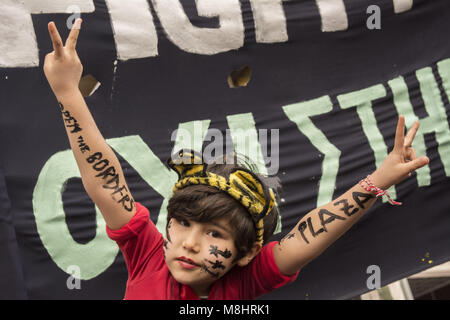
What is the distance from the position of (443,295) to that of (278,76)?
190cm

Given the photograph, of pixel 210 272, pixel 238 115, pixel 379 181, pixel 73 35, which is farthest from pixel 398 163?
pixel 238 115

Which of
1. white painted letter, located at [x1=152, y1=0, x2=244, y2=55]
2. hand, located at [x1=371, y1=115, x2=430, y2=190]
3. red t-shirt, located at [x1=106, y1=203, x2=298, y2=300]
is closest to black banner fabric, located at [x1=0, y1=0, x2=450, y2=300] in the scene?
white painted letter, located at [x1=152, y1=0, x2=244, y2=55]

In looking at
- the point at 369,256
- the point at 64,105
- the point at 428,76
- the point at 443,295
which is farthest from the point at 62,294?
the point at 443,295

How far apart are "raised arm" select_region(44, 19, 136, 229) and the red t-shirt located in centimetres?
4

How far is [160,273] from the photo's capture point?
1168mm

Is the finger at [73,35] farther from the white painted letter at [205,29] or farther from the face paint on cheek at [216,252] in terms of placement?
the white painted letter at [205,29]

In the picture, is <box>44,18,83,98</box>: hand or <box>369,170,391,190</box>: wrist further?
<box>369,170,391,190</box>: wrist

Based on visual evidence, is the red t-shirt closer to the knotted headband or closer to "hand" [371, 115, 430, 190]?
the knotted headband

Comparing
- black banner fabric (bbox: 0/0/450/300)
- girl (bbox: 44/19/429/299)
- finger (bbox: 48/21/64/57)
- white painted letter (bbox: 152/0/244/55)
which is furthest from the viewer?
white painted letter (bbox: 152/0/244/55)

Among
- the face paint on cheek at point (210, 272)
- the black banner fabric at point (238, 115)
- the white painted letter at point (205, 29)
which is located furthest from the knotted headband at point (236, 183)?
the white painted letter at point (205, 29)

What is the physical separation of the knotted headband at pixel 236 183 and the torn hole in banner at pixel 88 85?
0.92m

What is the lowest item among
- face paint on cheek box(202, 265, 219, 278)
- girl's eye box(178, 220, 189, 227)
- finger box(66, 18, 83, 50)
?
face paint on cheek box(202, 265, 219, 278)

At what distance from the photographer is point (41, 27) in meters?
1.88

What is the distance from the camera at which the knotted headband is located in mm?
1122
